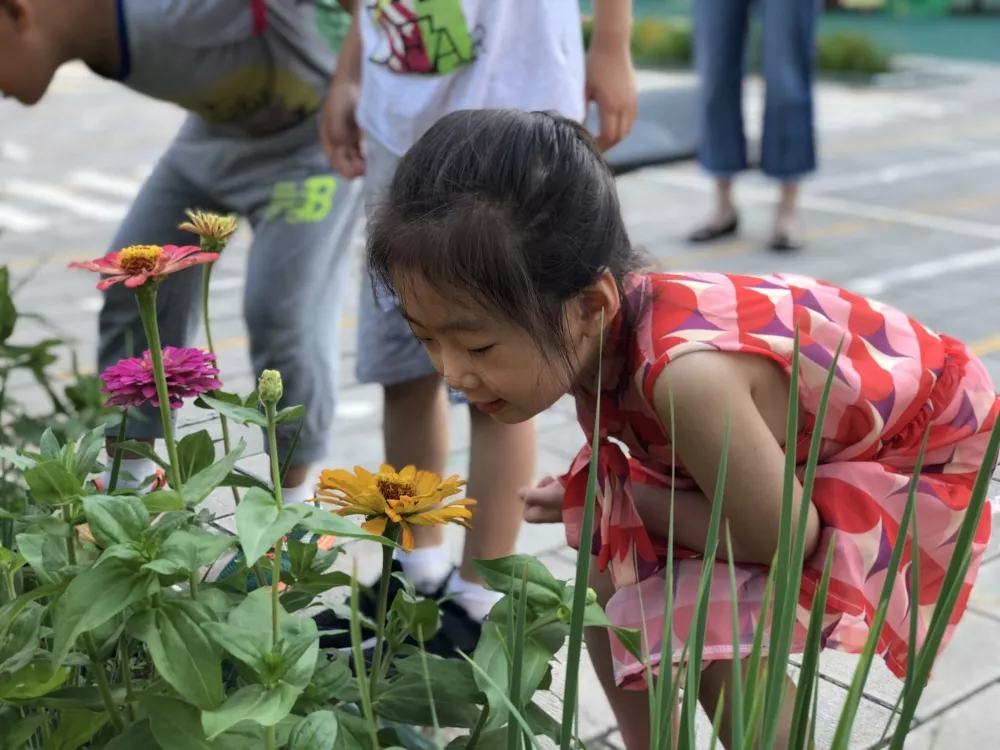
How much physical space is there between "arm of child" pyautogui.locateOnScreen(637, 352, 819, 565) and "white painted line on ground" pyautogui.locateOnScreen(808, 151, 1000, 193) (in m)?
5.46

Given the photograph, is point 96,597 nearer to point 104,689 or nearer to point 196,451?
point 104,689

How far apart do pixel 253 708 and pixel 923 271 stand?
4.38 m

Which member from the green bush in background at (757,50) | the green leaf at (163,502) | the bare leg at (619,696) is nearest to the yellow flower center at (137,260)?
the green leaf at (163,502)

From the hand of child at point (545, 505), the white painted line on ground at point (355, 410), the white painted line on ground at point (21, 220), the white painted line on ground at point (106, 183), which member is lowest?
the white painted line on ground at point (106, 183)

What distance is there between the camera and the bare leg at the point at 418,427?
2236 millimetres

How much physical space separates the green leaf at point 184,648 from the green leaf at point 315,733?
0.21ft

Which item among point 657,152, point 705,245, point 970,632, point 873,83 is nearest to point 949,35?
point 873,83

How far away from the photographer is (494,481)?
6.86 ft

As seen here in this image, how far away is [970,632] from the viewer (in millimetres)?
2293

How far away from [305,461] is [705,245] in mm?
3415

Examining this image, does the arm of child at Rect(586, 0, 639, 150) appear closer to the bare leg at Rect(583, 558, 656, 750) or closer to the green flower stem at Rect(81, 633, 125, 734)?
the bare leg at Rect(583, 558, 656, 750)

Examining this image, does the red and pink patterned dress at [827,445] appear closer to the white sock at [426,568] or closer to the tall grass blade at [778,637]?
the tall grass blade at [778,637]

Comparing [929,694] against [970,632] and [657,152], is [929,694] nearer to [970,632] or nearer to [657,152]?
[970,632]

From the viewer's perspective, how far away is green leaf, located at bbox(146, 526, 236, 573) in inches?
37.6
